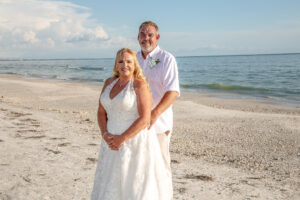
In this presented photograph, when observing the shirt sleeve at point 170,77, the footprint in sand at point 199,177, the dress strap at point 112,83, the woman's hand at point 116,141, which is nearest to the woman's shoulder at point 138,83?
the dress strap at point 112,83

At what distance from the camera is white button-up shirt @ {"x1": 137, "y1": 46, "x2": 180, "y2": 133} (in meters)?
3.34

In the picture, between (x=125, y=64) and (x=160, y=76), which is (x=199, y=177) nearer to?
(x=160, y=76)

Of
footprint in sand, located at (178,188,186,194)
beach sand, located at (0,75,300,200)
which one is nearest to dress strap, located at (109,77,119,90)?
beach sand, located at (0,75,300,200)

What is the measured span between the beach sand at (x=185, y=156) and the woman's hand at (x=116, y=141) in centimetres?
201

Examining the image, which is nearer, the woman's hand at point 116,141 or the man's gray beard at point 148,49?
the woman's hand at point 116,141

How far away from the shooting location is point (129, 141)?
3.03 m

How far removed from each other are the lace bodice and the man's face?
0.56 meters

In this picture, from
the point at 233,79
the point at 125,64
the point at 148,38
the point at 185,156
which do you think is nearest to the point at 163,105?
the point at 125,64

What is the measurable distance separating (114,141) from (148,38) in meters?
1.19

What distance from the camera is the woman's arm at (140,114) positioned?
2.95 m

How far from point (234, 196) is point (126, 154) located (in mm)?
2587

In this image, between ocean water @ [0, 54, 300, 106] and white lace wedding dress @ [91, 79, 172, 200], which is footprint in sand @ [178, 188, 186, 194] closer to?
white lace wedding dress @ [91, 79, 172, 200]

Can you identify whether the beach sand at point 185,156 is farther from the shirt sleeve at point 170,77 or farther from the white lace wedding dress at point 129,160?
the shirt sleeve at point 170,77

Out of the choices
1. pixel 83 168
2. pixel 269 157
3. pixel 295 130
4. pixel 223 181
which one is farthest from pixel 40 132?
pixel 295 130
